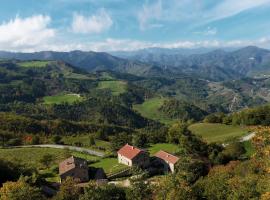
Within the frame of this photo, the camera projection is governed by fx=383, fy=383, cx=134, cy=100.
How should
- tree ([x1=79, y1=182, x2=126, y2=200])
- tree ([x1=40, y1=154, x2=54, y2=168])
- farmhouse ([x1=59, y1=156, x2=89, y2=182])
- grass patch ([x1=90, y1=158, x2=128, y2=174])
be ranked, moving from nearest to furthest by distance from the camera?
tree ([x1=79, y1=182, x2=126, y2=200]) → farmhouse ([x1=59, y1=156, x2=89, y2=182]) → grass patch ([x1=90, y1=158, x2=128, y2=174]) → tree ([x1=40, y1=154, x2=54, y2=168])

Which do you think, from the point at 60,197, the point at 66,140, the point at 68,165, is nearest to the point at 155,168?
the point at 68,165

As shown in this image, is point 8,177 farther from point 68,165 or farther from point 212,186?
point 212,186

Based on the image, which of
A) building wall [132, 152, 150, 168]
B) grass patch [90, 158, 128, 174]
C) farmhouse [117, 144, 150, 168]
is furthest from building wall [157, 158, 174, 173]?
grass patch [90, 158, 128, 174]

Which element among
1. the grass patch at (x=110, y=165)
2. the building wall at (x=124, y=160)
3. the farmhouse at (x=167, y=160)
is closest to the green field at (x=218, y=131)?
the farmhouse at (x=167, y=160)

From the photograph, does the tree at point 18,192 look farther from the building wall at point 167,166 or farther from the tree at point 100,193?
the building wall at point 167,166

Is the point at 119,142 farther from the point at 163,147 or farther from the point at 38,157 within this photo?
the point at 38,157

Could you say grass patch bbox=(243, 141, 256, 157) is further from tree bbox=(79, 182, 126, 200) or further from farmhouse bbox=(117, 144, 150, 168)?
tree bbox=(79, 182, 126, 200)
